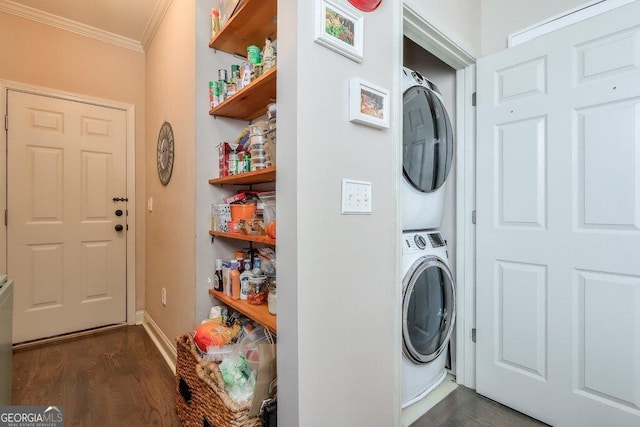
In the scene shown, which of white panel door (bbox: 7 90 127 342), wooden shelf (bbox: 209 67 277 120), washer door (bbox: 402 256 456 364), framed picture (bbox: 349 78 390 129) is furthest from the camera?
white panel door (bbox: 7 90 127 342)

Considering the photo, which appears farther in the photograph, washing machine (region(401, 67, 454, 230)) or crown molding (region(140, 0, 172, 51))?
crown molding (region(140, 0, 172, 51))

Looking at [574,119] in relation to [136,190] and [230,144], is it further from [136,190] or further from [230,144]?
[136,190]

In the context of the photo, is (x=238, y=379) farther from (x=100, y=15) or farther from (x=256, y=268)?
(x=100, y=15)

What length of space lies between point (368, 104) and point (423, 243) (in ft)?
2.79

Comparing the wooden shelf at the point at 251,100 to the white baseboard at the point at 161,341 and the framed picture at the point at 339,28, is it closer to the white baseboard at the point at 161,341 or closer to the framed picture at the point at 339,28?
the framed picture at the point at 339,28

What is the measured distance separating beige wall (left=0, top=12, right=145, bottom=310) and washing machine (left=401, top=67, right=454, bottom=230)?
8.20ft

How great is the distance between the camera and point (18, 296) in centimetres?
243

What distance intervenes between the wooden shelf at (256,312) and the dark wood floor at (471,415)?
3.07ft

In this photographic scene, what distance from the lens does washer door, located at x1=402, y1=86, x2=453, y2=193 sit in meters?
1.60

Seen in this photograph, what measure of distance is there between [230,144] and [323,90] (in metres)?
0.91

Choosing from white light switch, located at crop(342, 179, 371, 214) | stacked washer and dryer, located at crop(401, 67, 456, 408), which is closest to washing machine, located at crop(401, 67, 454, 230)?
stacked washer and dryer, located at crop(401, 67, 456, 408)

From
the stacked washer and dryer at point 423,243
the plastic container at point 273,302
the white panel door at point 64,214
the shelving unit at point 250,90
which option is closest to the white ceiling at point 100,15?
the white panel door at point 64,214

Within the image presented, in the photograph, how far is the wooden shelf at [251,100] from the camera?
4.42 feet

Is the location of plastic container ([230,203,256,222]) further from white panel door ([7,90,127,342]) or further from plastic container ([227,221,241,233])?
white panel door ([7,90,127,342])
